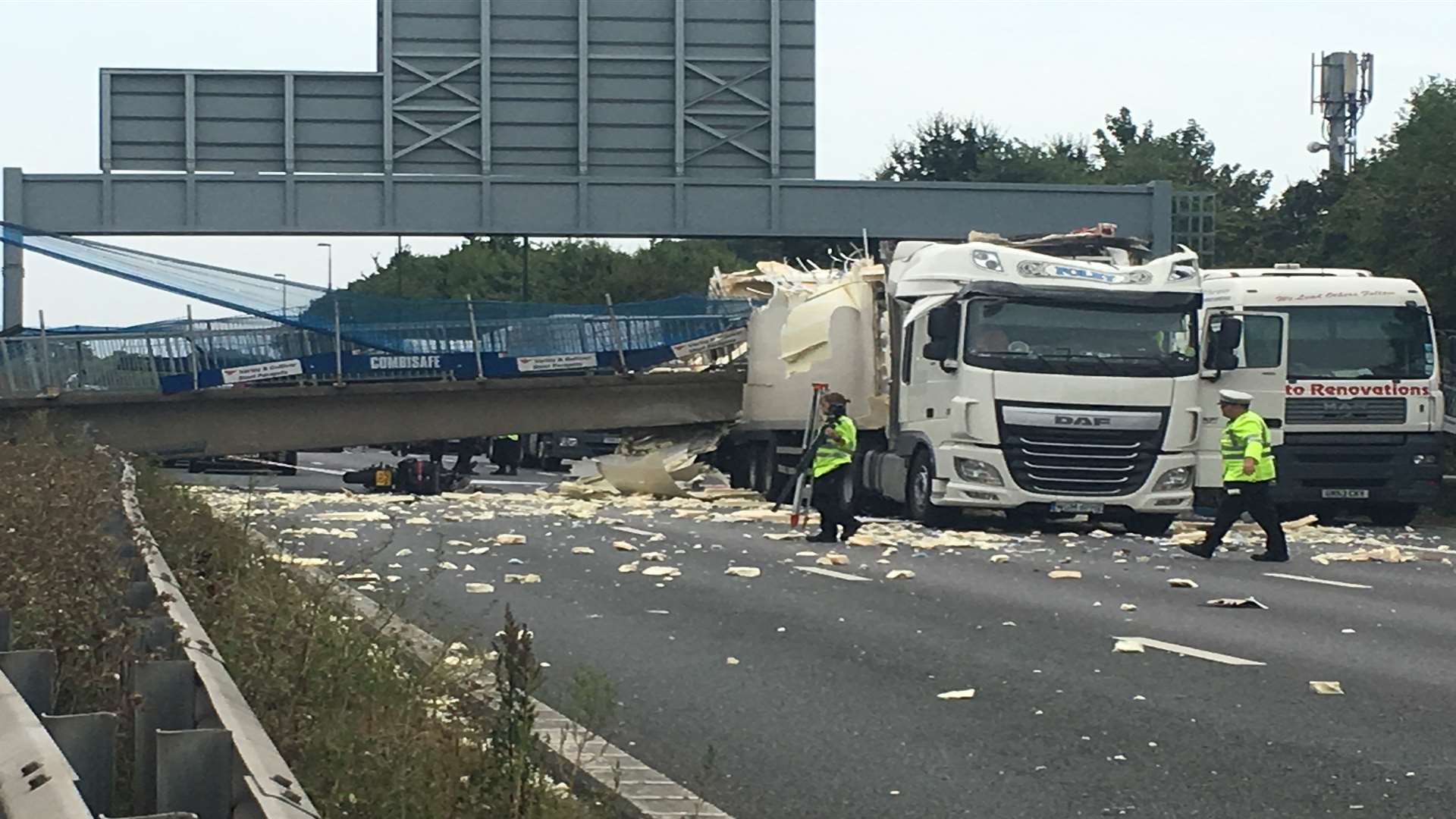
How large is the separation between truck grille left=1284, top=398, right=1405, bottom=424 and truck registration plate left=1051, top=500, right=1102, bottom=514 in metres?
4.14

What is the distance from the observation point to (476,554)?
18922mm

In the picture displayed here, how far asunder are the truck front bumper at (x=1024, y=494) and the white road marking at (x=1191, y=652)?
408 inches

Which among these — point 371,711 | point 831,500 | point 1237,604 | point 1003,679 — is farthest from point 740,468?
point 371,711

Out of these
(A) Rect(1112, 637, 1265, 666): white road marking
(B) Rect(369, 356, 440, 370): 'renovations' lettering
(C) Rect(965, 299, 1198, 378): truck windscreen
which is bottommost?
(A) Rect(1112, 637, 1265, 666): white road marking

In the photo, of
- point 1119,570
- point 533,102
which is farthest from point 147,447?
point 1119,570

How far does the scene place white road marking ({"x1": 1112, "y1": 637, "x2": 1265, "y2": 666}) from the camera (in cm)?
1089

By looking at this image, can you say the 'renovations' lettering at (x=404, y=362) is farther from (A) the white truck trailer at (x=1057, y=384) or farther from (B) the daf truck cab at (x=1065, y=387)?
(B) the daf truck cab at (x=1065, y=387)

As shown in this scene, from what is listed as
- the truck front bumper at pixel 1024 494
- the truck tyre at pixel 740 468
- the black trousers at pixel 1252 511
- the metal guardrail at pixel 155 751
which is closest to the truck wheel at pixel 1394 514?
the truck front bumper at pixel 1024 494

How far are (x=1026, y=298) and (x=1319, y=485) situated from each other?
18.0 feet

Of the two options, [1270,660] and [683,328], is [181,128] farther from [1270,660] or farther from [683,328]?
[1270,660]

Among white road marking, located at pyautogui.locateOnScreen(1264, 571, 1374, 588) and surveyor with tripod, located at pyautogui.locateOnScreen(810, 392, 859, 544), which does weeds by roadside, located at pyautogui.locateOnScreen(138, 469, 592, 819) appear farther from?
surveyor with tripod, located at pyautogui.locateOnScreen(810, 392, 859, 544)

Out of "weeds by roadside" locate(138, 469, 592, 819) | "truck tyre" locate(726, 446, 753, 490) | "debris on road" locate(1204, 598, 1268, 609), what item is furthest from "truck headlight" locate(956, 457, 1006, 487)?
"weeds by roadside" locate(138, 469, 592, 819)

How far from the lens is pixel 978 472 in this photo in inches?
882

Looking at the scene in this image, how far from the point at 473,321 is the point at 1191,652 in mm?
26745
